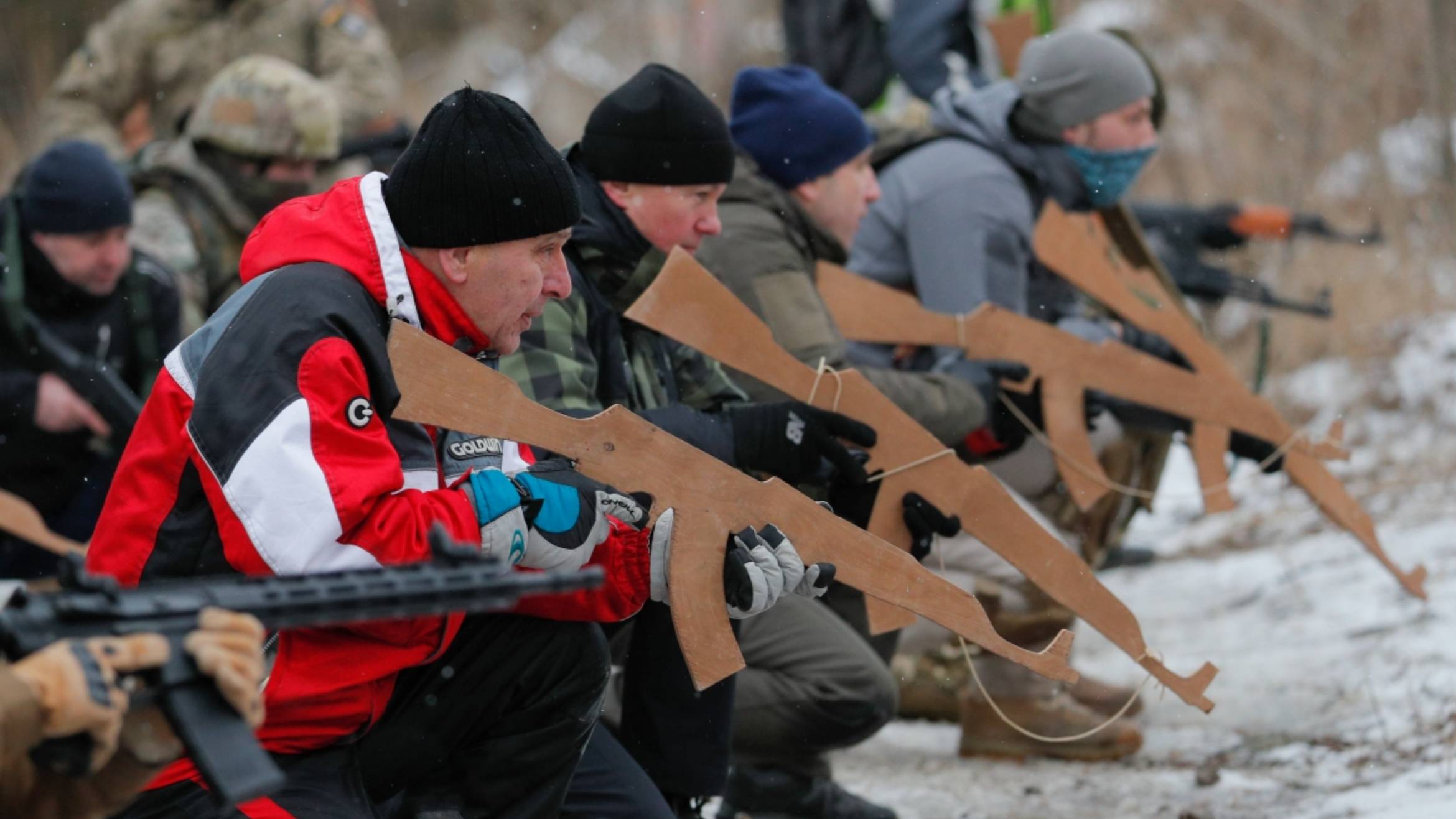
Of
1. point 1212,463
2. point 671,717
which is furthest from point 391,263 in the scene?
point 1212,463

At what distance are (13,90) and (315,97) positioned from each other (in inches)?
291

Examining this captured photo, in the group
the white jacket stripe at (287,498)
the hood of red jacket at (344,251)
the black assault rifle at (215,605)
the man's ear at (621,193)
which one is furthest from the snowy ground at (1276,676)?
the black assault rifle at (215,605)

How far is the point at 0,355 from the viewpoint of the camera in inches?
185

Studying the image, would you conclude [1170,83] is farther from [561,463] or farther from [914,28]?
[561,463]

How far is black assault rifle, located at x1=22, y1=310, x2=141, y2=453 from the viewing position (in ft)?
15.1

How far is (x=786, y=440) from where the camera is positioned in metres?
2.96

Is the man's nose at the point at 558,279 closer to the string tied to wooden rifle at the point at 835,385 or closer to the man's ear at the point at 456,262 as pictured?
the man's ear at the point at 456,262

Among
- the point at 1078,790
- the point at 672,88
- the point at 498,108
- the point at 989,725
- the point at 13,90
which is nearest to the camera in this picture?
the point at 498,108

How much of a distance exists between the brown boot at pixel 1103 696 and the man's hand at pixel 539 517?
7.79ft

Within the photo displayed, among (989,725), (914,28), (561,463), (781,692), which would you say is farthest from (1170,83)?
(561,463)

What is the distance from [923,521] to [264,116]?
345 centimetres

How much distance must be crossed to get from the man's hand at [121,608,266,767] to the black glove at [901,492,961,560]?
154 centimetres

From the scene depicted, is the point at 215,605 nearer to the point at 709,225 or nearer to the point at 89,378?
the point at 709,225

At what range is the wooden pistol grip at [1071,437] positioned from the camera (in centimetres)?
385
